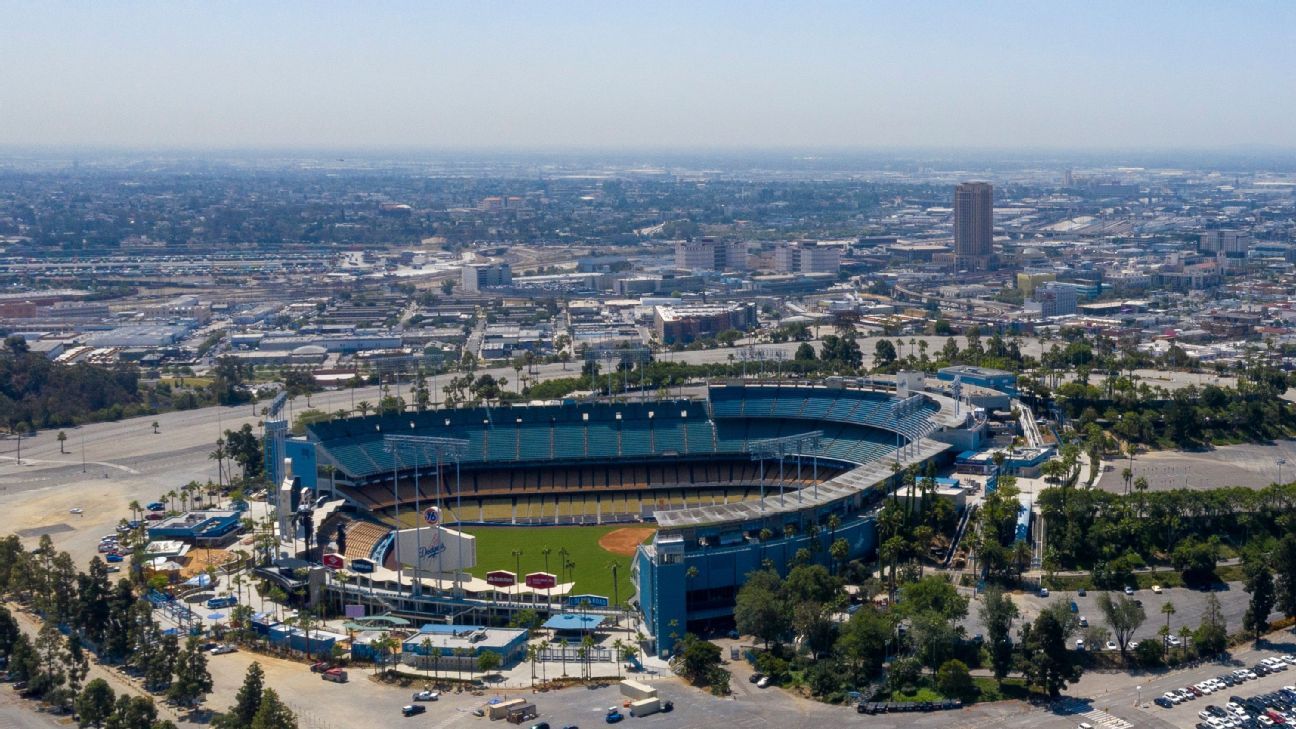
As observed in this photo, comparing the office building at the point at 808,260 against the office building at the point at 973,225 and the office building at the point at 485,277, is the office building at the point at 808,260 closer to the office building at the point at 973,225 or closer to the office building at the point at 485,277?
the office building at the point at 973,225

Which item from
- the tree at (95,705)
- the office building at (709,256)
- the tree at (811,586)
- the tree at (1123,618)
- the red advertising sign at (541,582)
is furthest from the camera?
the office building at (709,256)

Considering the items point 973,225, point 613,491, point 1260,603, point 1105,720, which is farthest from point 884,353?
point 973,225

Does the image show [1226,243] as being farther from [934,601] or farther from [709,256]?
[934,601]

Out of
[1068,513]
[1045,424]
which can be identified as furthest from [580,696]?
[1045,424]

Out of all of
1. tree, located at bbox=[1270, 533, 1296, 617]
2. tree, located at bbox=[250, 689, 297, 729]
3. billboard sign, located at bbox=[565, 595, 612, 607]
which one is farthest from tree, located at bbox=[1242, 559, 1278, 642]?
tree, located at bbox=[250, 689, 297, 729]

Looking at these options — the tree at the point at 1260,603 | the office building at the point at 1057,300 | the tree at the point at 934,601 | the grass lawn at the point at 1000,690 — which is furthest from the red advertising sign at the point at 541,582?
the office building at the point at 1057,300

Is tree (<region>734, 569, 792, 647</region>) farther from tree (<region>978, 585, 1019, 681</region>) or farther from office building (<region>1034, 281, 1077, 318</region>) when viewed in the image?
office building (<region>1034, 281, 1077, 318</region>)
